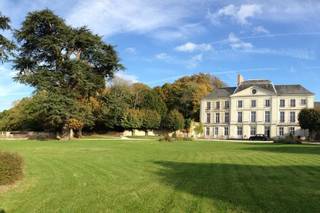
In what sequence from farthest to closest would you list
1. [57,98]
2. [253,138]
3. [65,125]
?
[253,138], [65,125], [57,98]

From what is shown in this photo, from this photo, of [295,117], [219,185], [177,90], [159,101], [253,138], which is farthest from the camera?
[177,90]

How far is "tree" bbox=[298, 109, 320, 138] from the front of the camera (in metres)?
58.6

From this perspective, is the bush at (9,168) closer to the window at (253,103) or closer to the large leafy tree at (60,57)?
the large leafy tree at (60,57)

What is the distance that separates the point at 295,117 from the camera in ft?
225

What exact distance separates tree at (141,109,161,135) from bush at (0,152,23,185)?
5638 centimetres

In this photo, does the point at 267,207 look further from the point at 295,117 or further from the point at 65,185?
the point at 295,117

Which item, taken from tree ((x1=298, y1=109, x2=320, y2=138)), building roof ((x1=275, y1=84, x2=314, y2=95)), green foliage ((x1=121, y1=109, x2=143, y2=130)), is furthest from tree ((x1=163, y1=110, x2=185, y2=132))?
tree ((x1=298, y1=109, x2=320, y2=138))

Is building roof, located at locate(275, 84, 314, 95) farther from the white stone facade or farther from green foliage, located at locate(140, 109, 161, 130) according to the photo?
green foliage, located at locate(140, 109, 161, 130)

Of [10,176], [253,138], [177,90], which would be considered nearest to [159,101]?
[177,90]

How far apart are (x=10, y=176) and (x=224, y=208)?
618 centimetres

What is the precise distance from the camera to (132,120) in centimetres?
6556

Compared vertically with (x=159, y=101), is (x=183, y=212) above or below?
below

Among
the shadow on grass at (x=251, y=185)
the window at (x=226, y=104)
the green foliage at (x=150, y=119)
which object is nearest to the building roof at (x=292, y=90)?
the window at (x=226, y=104)

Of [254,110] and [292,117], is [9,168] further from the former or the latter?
[254,110]
